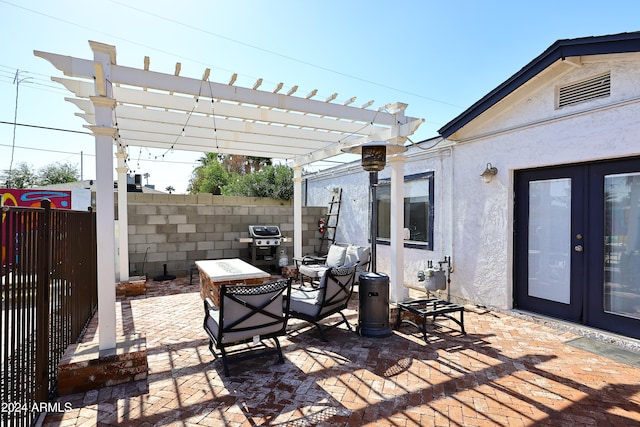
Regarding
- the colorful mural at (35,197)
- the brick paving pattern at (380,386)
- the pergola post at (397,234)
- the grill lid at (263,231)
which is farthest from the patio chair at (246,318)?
the colorful mural at (35,197)

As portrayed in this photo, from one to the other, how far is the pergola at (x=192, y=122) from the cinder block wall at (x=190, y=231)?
1315 millimetres

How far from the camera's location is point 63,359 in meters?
2.97

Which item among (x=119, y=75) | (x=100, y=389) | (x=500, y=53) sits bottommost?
(x=100, y=389)

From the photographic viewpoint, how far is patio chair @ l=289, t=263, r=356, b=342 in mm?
4111

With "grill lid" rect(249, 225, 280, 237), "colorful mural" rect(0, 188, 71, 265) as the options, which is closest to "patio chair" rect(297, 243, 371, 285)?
"grill lid" rect(249, 225, 280, 237)

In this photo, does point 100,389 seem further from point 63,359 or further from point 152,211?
point 152,211

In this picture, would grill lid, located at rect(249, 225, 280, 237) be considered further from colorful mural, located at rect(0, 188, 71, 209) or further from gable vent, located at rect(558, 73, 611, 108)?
gable vent, located at rect(558, 73, 611, 108)

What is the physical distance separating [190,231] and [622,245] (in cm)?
776

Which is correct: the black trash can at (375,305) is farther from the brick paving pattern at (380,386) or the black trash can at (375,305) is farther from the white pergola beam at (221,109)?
the white pergola beam at (221,109)

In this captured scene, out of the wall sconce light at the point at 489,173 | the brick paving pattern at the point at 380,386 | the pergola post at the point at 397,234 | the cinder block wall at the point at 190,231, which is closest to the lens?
the brick paving pattern at the point at 380,386

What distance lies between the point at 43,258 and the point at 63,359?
1052mm

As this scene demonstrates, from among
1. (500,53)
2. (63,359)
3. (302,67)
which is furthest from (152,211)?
(500,53)

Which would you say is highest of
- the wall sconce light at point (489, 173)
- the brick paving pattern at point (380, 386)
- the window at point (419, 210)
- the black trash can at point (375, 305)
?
the wall sconce light at point (489, 173)

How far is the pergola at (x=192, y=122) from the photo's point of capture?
10.5 feet
